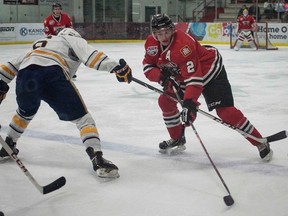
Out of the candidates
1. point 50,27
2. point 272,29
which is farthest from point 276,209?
point 272,29

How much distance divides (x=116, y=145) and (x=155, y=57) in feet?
2.27

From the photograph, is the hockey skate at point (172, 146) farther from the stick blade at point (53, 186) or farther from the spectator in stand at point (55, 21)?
the spectator in stand at point (55, 21)

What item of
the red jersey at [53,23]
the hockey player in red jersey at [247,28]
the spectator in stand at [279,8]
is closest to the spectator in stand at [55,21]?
the red jersey at [53,23]

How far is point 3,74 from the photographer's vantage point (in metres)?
2.35

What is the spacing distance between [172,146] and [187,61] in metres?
0.64

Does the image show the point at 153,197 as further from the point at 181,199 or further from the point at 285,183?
the point at 285,183

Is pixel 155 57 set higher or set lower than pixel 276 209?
higher

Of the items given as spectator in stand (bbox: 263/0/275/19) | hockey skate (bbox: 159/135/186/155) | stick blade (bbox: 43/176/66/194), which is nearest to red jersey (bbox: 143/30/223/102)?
hockey skate (bbox: 159/135/186/155)

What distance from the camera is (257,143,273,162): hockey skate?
2.43m

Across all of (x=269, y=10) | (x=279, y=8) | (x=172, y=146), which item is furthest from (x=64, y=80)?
(x=269, y=10)

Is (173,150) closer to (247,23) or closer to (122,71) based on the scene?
(122,71)

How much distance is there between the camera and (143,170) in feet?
7.61

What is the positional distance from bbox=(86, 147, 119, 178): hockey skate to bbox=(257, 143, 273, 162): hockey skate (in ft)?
2.81

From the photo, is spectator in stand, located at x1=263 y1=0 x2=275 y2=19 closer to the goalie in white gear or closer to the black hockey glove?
A: the black hockey glove
